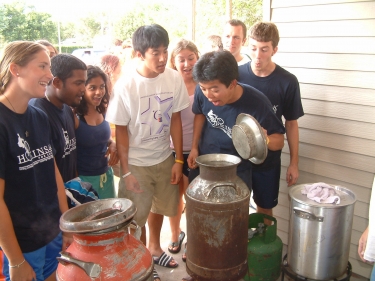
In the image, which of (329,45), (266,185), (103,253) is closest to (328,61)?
(329,45)

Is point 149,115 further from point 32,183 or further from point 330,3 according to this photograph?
point 330,3

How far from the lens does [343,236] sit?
9.04ft

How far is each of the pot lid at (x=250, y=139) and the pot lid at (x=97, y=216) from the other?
1.06 m

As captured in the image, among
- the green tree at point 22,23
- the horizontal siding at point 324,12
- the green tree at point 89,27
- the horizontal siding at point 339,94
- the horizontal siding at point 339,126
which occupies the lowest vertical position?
the horizontal siding at point 339,126

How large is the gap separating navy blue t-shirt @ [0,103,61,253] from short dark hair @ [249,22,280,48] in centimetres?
203

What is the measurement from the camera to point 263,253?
3023 millimetres

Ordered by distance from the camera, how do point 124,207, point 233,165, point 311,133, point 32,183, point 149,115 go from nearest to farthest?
point 124,207 < point 32,183 < point 233,165 < point 149,115 < point 311,133

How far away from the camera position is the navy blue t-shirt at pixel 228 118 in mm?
2705

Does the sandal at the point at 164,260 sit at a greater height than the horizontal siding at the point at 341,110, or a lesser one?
lesser

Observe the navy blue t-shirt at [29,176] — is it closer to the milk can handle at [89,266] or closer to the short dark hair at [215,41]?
the milk can handle at [89,266]

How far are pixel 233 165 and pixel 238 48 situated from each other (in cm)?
243

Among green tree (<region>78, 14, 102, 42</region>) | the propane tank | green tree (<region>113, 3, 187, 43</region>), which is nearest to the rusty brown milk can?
the propane tank

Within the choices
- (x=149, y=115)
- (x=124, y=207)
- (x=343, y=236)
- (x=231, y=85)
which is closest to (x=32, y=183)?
(x=124, y=207)

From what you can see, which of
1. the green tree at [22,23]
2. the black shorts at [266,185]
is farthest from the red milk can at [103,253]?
the green tree at [22,23]
